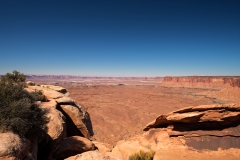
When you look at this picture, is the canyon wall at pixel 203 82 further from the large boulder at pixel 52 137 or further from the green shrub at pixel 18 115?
the green shrub at pixel 18 115

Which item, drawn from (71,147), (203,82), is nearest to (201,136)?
(71,147)

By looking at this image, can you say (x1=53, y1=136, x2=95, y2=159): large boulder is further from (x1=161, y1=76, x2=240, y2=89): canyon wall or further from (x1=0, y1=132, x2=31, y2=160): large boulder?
(x1=161, y1=76, x2=240, y2=89): canyon wall

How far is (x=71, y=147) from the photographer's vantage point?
8.09m

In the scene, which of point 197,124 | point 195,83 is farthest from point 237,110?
point 195,83

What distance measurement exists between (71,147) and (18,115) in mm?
3344

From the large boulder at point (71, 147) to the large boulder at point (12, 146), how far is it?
248 centimetres

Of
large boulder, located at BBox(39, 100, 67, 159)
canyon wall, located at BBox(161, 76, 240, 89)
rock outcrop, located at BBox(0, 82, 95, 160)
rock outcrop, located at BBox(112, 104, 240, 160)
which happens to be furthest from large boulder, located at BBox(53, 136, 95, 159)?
canyon wall, located at BBox(161, 76, 240, 89)

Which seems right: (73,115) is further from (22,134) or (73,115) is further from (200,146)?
(200,146)

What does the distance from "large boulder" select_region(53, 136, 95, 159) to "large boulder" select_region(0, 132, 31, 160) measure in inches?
97.7

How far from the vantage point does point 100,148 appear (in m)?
9.59

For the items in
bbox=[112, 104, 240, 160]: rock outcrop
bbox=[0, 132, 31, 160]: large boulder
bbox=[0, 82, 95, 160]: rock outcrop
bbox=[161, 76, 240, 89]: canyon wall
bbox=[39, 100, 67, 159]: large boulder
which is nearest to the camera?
bbox=[0, 132, 31, 160]: large boulder

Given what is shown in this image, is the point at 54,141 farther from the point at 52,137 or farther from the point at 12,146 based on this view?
the point at 12,146

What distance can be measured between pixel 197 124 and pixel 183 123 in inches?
27.1

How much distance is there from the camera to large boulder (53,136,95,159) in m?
7.73
